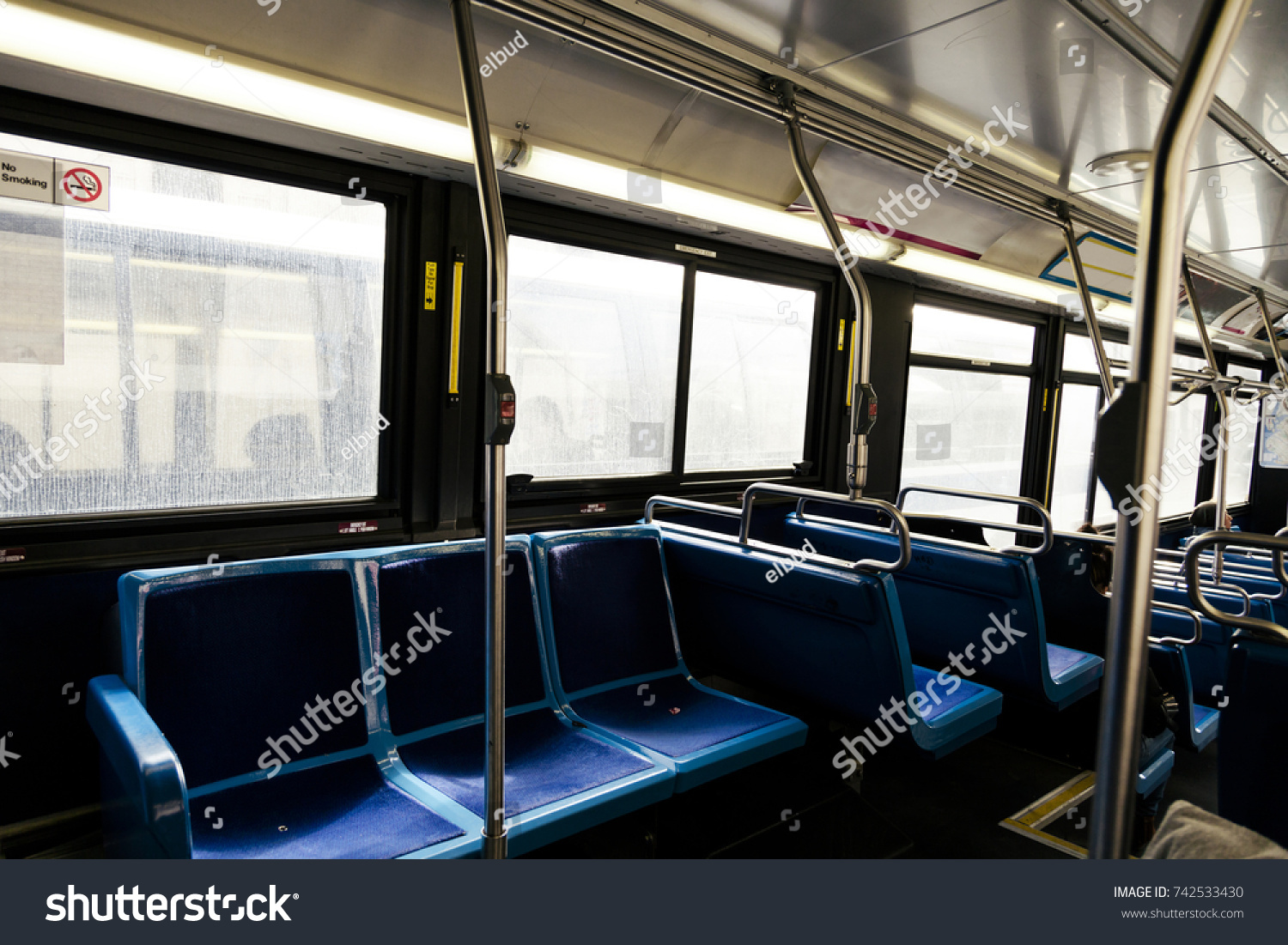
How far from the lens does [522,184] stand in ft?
9.93

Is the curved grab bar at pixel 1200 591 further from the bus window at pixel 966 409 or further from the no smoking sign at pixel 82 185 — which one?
the bus window at pixel 966 409

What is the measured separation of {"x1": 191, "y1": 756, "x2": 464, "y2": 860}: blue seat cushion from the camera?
1736mm

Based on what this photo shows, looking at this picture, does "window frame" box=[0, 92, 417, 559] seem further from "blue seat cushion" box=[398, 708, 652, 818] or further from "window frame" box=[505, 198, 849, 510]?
"blue seat cushion" box=[398, 708, 652, 818]

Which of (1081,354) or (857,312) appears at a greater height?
(1081,354)

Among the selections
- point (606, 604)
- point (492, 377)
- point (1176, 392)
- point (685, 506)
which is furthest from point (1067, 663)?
point (1176, 392)

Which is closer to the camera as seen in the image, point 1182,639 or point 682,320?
point 1182,639

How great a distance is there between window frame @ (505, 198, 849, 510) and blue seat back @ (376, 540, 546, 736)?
0.86m

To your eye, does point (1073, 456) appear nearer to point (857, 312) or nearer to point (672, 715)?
point (857, 312)

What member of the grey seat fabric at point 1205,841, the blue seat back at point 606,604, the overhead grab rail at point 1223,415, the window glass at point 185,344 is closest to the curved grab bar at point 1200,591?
the grey seat fabric at point 1205,841

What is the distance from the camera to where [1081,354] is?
6.82 meters

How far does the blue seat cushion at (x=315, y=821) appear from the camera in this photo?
1736mm

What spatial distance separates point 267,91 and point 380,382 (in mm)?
1008

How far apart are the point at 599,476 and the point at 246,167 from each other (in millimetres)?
1807
